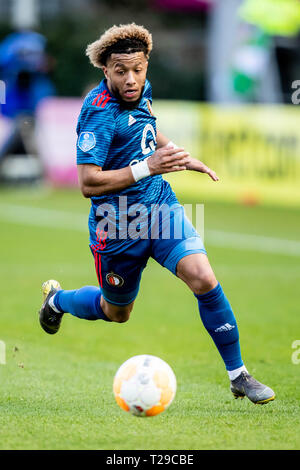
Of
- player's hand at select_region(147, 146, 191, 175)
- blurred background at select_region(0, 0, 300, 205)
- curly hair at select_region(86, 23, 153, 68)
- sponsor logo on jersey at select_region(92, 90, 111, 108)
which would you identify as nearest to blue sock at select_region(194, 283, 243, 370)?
player's hand at select_region(147, 146, 191, 175)

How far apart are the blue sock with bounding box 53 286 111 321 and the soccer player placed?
0.43 m

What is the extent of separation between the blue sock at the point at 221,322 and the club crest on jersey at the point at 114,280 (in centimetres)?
60

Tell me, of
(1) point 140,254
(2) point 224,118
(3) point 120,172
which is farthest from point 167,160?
(2) point 224,118

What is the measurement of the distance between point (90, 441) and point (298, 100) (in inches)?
669

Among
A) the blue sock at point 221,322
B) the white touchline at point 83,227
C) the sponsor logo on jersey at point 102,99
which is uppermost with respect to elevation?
the sponsor logo on jersey at point 102,99

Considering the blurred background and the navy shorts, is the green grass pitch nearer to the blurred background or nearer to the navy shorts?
the navy shorts

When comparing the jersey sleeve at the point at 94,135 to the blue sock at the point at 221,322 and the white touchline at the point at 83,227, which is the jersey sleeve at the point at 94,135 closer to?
the blue sock at the point at 221,322

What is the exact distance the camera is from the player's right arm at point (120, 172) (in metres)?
5.55

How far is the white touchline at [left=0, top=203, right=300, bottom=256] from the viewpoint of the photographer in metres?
13.3

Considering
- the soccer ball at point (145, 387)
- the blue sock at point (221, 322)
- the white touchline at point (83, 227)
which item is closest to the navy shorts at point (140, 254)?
the blue sock at point (221, 322)

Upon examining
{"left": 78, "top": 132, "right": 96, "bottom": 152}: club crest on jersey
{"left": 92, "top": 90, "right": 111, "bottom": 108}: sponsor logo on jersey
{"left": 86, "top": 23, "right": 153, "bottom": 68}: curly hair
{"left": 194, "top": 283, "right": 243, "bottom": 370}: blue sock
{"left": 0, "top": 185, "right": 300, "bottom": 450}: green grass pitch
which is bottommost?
{"left": 0, "top": 185, "right": 300, "bottom": 450}: green grass pitch

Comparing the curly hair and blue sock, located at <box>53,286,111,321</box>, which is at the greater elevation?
the curly hair

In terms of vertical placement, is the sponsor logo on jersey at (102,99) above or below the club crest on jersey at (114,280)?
above
